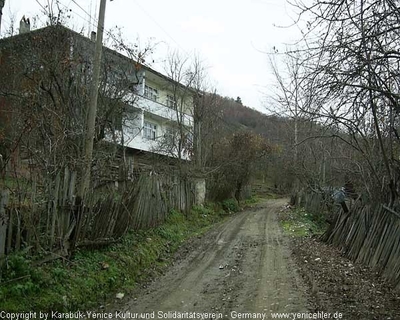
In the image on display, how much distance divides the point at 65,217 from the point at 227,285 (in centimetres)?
333

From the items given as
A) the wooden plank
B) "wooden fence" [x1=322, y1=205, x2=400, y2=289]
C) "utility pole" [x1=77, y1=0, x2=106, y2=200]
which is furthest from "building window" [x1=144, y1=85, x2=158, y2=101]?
the wooden plank

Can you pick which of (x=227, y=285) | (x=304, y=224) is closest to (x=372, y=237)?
(x=227, y=285)

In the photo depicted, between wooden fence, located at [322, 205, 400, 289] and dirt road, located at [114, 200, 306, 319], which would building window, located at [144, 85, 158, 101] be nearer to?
dirt road, located at [114, 200, 306, 319]

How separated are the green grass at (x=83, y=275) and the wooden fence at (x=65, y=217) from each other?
0.27 meters

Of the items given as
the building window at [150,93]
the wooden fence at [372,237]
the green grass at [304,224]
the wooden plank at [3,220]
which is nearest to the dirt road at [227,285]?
the wooden fence at [372,237]

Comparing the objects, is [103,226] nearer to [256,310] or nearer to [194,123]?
[256,310]

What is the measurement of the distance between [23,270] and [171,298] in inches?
97.3

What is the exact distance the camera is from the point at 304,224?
60.5ft

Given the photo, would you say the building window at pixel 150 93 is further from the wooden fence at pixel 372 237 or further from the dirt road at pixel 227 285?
the wooden fence at pixel 372 237

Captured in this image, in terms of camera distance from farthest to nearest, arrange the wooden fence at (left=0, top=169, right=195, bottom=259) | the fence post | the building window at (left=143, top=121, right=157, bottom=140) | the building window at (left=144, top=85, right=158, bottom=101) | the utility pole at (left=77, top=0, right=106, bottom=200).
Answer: the building window at (left=143, top=121, right=157, bottom=140), the building window at (left=144, top=85, right=158, bottom=101), the utility pole at (left=77, top=0, right=106, bottom=200), the wooden fence at (left=0, top=169, right=195, bottom=259), the fence post

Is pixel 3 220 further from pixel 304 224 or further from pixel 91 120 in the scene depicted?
pixel 304 224

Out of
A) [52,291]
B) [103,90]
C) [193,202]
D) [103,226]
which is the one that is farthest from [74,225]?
[193,202]

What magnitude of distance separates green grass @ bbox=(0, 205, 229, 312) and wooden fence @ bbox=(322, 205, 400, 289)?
472 centimetres

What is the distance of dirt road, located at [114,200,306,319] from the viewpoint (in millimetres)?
6344
